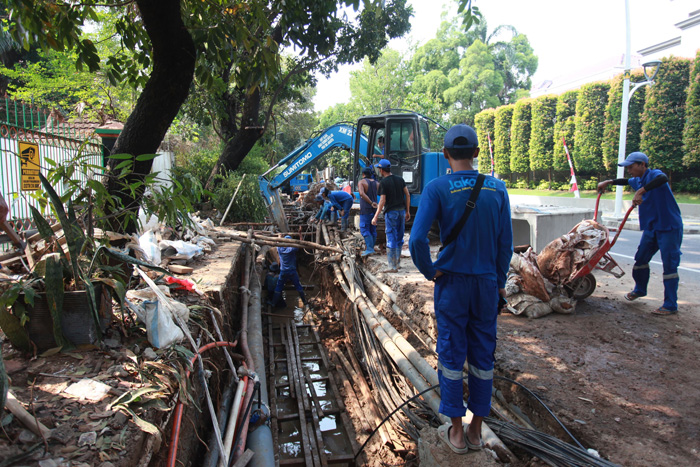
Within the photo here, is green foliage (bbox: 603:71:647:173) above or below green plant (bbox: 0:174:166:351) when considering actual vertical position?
above

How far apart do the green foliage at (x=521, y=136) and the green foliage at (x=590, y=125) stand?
395 cm

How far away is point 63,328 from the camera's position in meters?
2.58

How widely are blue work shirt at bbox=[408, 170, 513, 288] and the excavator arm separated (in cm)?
695

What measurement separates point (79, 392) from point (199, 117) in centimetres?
1150

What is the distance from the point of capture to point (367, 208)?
7531 mm

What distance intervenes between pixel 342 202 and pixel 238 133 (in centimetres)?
411

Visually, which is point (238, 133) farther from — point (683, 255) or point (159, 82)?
point (683, 255)

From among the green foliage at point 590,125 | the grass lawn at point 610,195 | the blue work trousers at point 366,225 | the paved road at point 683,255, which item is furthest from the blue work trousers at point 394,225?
the green foliage at point 590,125

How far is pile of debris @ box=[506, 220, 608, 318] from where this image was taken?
498cm

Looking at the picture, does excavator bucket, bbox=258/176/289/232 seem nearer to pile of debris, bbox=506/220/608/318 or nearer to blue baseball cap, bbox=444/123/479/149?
pile of debris, bbox=506/220/608/318

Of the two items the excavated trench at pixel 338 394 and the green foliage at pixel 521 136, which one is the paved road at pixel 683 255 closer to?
the excavated trench at pixel 338 394

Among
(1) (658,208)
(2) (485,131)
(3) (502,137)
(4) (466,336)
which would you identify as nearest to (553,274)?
(1) (658,208)

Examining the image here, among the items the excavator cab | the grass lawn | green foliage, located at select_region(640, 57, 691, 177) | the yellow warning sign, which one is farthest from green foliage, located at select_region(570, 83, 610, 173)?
the yellow warning sign

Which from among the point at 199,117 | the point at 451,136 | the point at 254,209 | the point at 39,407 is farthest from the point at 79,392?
the point at 199,117
